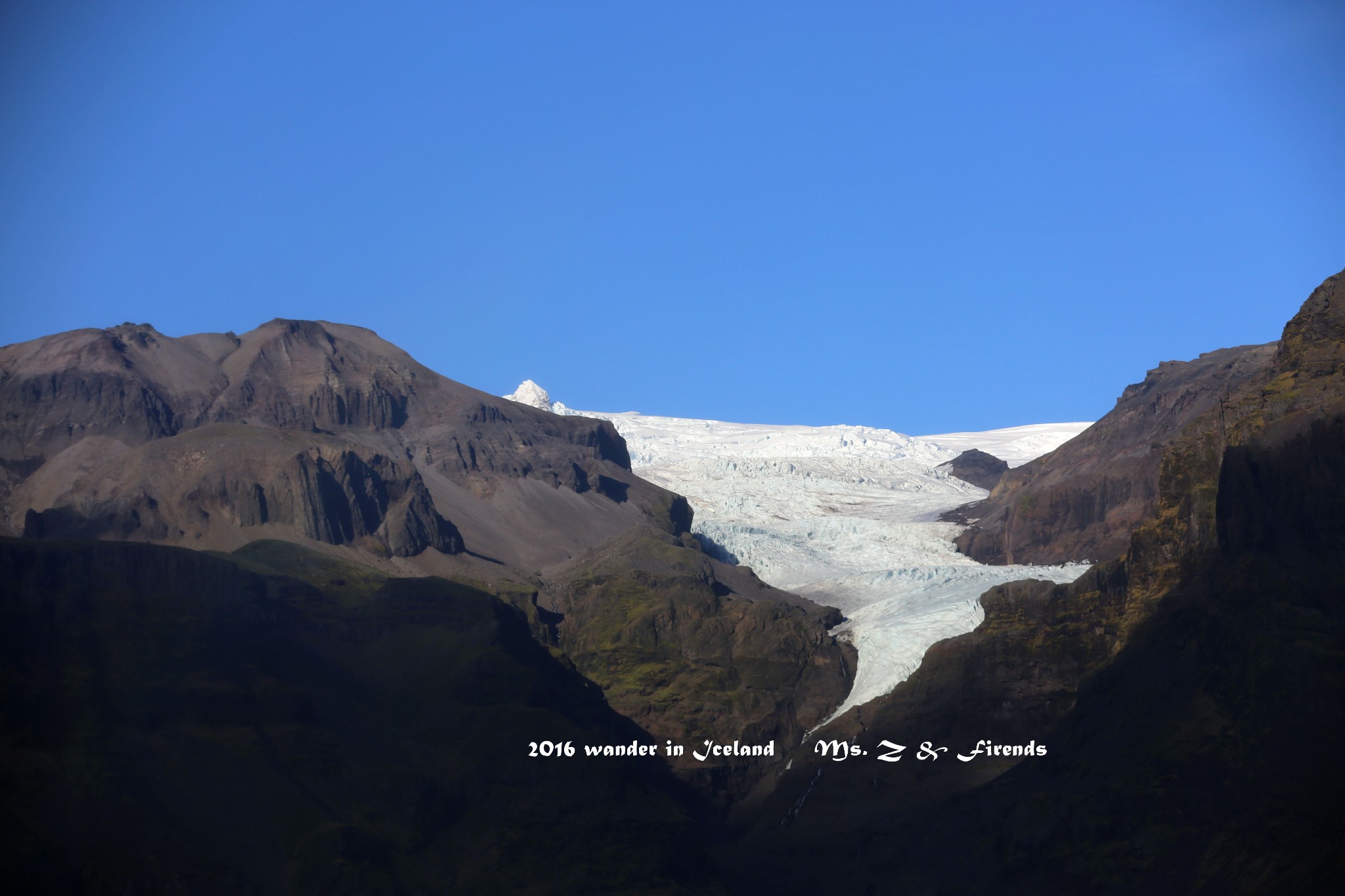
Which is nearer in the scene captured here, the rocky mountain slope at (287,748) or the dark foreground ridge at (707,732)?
the dark foreground ridge at (707,732)

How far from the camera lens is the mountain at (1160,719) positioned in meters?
106

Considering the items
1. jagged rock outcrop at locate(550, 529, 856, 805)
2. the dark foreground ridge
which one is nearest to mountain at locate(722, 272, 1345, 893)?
the dark foreground ridge

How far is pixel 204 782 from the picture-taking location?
116125mm

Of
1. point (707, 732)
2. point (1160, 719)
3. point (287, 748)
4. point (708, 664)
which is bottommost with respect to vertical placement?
point (287, 748)

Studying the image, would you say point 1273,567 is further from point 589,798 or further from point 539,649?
point 539,649

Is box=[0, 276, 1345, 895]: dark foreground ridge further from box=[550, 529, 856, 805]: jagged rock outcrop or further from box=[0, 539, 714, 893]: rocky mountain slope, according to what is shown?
box=[550, 529, 856, 805]: jagged rock outcrop

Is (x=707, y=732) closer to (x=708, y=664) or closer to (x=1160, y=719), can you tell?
(x=708, y=664)

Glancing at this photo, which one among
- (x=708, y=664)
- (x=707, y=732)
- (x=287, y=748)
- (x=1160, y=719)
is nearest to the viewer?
(x=1160, y=719)

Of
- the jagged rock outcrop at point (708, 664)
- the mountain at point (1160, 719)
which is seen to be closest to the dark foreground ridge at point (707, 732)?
the mountain at point (1160, 719)

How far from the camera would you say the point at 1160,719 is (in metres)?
117

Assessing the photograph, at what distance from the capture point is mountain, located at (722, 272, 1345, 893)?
105688mm

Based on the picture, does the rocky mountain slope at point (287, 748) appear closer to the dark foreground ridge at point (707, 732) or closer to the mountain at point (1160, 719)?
the dark foreground ridge at point (707, 732)

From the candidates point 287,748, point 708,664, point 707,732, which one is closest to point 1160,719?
point 707,732

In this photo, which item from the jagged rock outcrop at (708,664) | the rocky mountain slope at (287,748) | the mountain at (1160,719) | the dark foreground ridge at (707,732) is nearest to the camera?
the mountain at (1160,719)
